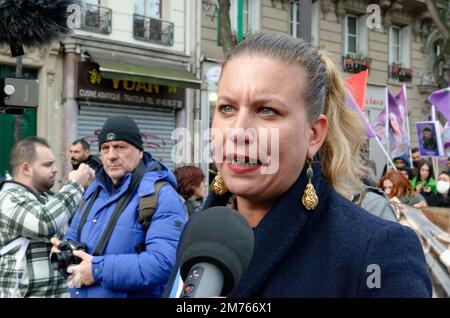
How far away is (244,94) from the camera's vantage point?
114 cm

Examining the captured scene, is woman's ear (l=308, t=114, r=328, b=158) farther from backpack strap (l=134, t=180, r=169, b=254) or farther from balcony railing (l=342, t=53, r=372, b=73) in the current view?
balcony railing (l=342, t=53, r=372, b=73)

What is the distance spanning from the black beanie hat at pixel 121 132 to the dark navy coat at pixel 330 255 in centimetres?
196

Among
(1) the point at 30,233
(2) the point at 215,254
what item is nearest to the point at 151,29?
(1) the point at 30,233

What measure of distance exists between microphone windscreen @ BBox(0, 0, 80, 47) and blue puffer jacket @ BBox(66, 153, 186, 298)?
0.81 metres

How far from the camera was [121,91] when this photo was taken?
1060 cm

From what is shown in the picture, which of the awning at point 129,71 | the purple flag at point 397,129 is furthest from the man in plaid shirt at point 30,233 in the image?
the awning at point 129,71

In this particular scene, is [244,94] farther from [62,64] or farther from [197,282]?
[62,64]

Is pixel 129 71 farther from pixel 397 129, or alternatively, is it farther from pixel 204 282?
pixel 204 282

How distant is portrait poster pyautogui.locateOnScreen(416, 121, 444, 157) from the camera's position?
7137 millimetres

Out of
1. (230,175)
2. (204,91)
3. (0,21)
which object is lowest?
(230,175)

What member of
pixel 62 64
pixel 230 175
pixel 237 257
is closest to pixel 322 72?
pixel 230 175

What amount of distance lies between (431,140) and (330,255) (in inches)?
260

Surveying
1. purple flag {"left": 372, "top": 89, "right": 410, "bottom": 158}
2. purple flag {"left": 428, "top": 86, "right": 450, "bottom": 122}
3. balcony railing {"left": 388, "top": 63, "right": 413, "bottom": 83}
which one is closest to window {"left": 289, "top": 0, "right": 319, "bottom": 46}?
balcony railing {"left": 388, "top": 63, "right": 413, "bottom": 83}

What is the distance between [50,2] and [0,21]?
9.2 inches
